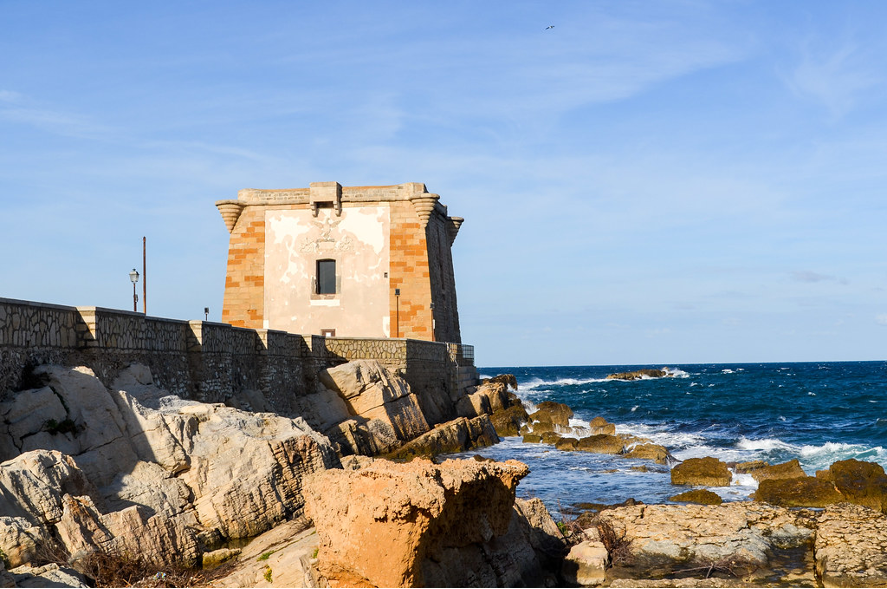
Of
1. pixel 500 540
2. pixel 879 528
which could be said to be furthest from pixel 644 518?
pixel 500 540

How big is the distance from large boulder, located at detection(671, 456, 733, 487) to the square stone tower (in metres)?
12.0

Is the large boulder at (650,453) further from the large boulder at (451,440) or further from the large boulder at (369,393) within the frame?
the large boulder at (369,393)

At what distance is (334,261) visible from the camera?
27.9 m

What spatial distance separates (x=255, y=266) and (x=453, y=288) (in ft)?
29.2

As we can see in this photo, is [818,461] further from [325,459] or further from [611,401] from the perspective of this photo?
[611,401]

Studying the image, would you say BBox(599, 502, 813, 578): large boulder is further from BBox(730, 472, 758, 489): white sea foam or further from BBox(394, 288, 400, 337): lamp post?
BBox(394, 288, 400, 337): lamp post

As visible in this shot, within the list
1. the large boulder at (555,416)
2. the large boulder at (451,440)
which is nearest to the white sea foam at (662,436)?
the large boulder at (555,416)

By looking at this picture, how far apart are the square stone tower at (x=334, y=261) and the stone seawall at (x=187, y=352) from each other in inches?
135

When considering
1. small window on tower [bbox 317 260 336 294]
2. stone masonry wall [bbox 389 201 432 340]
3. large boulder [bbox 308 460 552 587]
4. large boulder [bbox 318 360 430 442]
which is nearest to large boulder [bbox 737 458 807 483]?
large boulder [bbox 318 360 430 442]

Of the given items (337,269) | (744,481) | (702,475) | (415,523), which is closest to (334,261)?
(337,269)

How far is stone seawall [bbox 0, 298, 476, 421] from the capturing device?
10.4 meters

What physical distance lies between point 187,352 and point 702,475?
1049 cm

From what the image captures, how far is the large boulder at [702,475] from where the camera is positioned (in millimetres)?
16250

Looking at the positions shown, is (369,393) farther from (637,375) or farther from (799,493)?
(637,375)
